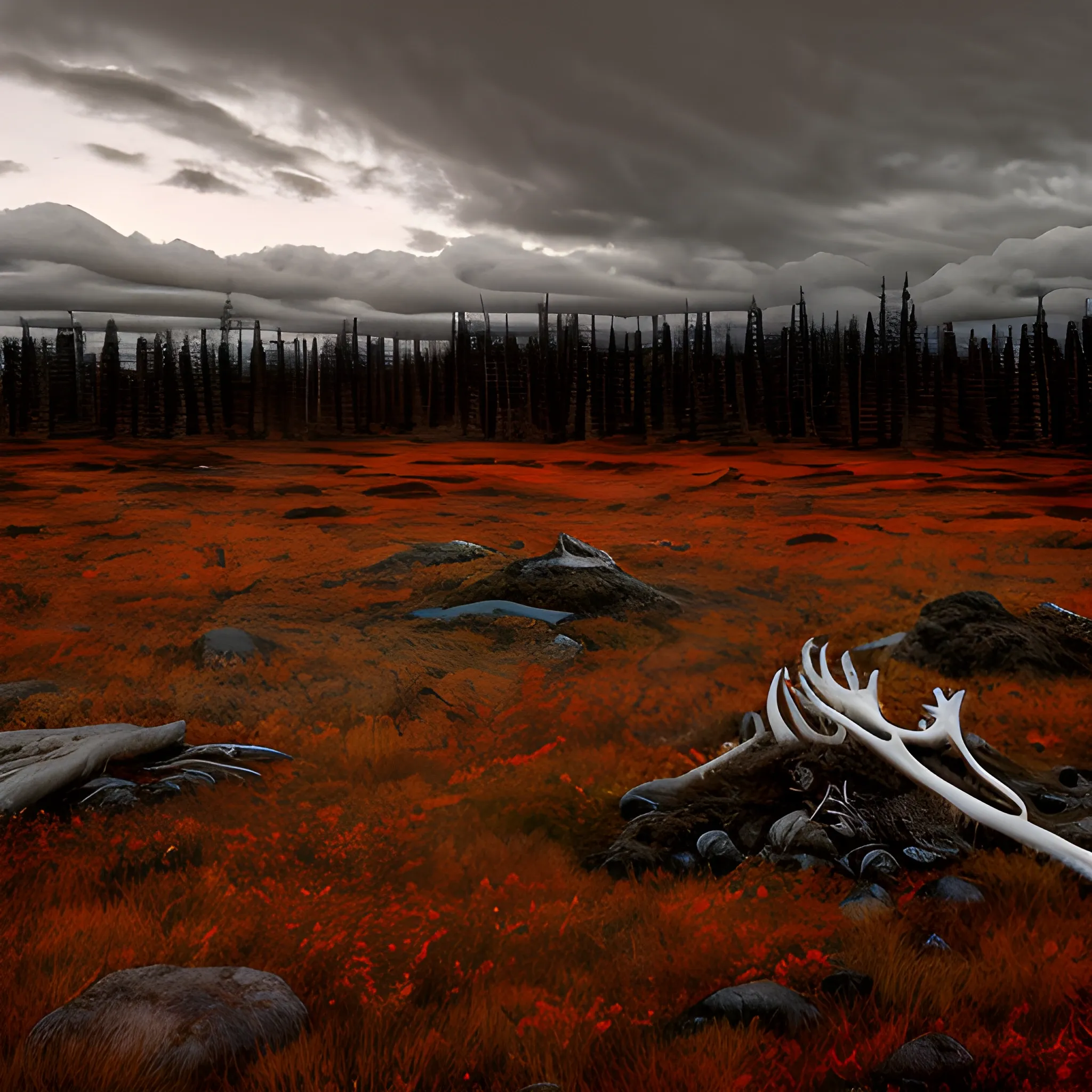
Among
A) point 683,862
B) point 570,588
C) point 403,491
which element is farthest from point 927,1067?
point 403,491

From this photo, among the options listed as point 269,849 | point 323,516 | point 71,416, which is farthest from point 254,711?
point 71,416

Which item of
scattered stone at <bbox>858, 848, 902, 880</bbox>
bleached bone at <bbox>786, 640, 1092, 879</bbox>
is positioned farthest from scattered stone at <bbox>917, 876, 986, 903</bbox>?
bleached bone at <bbox>786, 640, 1092, 879</bbox>

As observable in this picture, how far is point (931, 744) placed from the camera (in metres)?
5.94

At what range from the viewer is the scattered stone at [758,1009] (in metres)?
4.12

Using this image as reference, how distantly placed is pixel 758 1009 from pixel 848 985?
57 centimetres

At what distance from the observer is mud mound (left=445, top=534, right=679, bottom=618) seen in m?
13.4

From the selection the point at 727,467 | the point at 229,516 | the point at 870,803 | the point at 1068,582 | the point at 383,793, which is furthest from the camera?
the point at 727,467

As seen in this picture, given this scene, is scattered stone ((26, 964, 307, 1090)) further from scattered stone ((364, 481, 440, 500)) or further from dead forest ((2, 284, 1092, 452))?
dead forest ((2, 284, 1092, 452))

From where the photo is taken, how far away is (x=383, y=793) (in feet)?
24.4

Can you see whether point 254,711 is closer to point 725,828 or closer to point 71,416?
point 725,828

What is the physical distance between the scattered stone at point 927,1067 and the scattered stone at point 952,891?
62.1 inches

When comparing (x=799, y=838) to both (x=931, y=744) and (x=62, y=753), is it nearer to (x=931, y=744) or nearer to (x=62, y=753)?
(x=931, y=744)

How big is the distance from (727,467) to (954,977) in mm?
31953

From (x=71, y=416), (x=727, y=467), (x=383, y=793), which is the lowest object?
(x=383, y=793)
